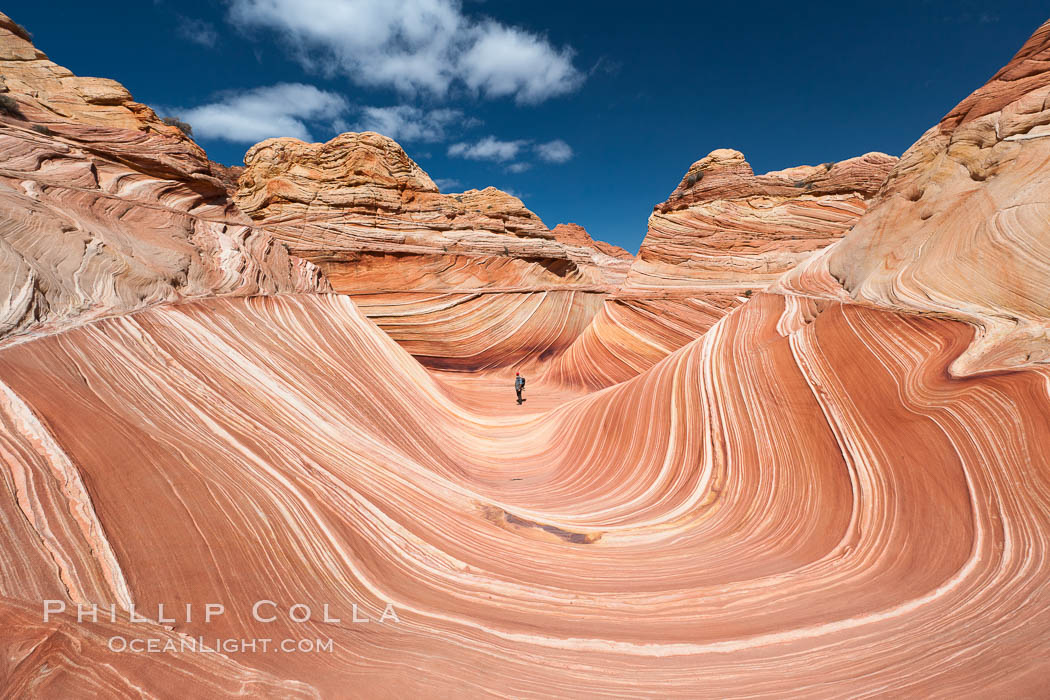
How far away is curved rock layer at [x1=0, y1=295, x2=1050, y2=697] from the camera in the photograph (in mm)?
1488

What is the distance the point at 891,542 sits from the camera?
2.35 meters

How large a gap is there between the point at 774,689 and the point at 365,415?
11.9ft

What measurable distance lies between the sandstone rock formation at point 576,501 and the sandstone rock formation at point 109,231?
0.07 m

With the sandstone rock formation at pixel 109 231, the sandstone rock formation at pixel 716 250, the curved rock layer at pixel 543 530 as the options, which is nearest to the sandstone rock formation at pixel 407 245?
the sandstone rock formation at pixel 716 250

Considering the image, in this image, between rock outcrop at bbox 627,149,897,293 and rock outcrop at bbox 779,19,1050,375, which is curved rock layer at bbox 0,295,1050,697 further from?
rock outcrop at bbox 627,149,897,293

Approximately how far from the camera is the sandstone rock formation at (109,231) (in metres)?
2.84

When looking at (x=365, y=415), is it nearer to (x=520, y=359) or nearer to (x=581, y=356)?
(x=581, y=356)

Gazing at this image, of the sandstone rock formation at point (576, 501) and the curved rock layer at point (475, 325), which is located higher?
the curved rock layer at point (475, 325)

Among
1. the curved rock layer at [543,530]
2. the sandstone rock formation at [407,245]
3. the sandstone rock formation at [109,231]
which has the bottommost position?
the curved rock layer at [543,530]

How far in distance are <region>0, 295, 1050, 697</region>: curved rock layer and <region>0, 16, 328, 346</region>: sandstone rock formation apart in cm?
40

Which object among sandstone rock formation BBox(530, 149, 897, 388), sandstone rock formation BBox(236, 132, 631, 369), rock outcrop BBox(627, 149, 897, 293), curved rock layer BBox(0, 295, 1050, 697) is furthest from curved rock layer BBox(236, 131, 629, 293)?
curved rock layer BBox(0, 295, 1050, 697)

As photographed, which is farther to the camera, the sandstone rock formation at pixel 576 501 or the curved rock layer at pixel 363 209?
the curved rock layer at pixel 363 209

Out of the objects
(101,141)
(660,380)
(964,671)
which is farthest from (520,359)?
(964,671)

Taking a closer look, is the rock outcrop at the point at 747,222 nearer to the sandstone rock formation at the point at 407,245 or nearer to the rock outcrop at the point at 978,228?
the sandstone rock formation at the point at 407,245
